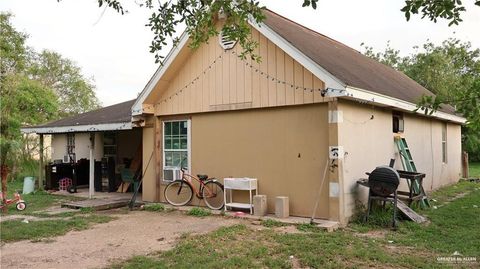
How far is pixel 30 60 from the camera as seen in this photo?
90.6 feet

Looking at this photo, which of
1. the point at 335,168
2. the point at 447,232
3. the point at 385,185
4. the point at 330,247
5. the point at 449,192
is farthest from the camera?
the point at 449,192

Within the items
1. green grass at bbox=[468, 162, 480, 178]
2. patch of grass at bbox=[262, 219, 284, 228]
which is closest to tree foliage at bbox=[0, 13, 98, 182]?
patch of grass at bbox=[262, 219, 284, 228]

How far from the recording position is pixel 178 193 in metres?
9.62

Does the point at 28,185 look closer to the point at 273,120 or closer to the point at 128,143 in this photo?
the point at 128,143

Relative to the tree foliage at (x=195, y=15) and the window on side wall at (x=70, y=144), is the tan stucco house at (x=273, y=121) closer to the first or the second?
the tree foliage at (x=195, y=15)

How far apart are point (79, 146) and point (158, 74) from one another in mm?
6925

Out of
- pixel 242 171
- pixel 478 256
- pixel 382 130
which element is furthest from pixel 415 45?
pixel 478 256

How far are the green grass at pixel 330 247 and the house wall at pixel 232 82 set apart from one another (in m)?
2.60

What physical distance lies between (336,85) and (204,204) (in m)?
4.24

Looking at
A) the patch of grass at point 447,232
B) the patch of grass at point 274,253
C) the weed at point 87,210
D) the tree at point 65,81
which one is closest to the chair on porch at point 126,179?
the weed at point 87,210

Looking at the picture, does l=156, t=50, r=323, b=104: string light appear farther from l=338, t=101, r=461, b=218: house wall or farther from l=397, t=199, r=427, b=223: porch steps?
l=397, t=199, r=427, b=223: porch steps

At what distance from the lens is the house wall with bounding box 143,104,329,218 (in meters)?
7.75

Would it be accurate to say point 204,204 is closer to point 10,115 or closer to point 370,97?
point 370,97

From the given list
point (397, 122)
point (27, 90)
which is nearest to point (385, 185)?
point (397, 122)
